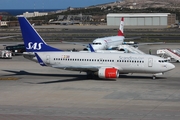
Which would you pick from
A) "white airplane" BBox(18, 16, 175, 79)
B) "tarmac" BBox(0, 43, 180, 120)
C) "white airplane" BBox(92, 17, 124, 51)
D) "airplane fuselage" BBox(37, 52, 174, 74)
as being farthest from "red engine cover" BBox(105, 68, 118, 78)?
"white airplane" BBox(92, 17, 124, 51)

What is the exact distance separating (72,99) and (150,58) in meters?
14.8

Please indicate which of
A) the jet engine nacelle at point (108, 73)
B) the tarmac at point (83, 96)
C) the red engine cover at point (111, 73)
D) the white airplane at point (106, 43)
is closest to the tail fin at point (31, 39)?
the tarmac at point (83, 96)

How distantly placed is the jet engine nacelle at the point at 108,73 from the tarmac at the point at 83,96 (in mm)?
779

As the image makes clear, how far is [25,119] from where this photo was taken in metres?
38.0

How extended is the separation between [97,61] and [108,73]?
2581mm

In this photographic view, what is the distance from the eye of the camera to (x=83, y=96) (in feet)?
160

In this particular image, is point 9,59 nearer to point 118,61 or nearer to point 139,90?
point 118,61

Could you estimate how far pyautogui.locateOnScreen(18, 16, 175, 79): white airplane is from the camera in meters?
58.2

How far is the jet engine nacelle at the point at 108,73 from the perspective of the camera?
5762cm

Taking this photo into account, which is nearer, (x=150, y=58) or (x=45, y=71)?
(x=150, y=58)

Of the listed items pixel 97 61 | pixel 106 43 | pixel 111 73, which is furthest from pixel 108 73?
pixel 106 43

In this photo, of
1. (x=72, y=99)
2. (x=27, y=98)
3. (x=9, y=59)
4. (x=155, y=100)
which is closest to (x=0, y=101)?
(x=27, y=98)

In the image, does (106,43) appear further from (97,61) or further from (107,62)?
(107,62)

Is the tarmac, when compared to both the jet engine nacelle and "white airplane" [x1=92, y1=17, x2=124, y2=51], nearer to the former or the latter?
the jet engine nacelle
